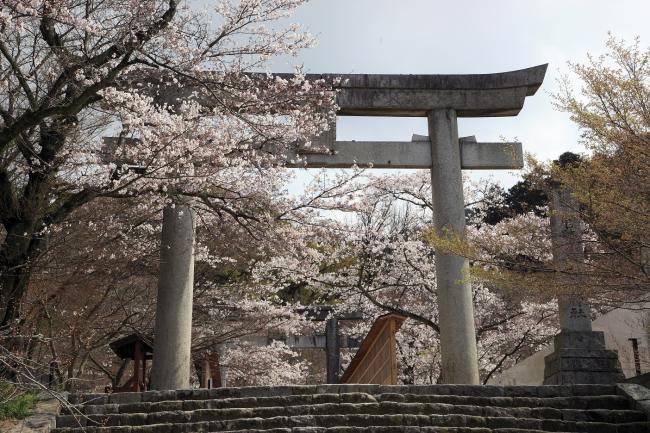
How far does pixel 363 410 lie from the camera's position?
7.75 m

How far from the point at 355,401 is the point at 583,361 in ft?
13.1

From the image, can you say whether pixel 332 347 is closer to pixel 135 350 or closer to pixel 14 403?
pixel 135 350

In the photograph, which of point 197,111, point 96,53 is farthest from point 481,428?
point 96,53

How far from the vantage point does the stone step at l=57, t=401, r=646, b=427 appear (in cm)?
759

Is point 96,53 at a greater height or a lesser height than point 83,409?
greater

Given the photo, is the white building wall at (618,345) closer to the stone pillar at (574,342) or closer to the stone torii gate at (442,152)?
the stone torii gate at (442,152)

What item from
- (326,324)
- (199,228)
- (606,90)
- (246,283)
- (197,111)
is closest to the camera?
(606,90)

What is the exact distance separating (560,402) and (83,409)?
5.50m

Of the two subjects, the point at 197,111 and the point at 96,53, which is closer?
the point at 96,53

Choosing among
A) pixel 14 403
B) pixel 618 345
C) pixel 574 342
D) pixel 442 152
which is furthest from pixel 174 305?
pixel 618 345

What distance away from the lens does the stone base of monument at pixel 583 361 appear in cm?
993

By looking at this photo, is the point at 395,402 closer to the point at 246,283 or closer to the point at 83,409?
the point at 83,409

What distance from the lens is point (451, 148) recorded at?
12.2m

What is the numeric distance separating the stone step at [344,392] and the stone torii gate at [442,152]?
279 centimetres
